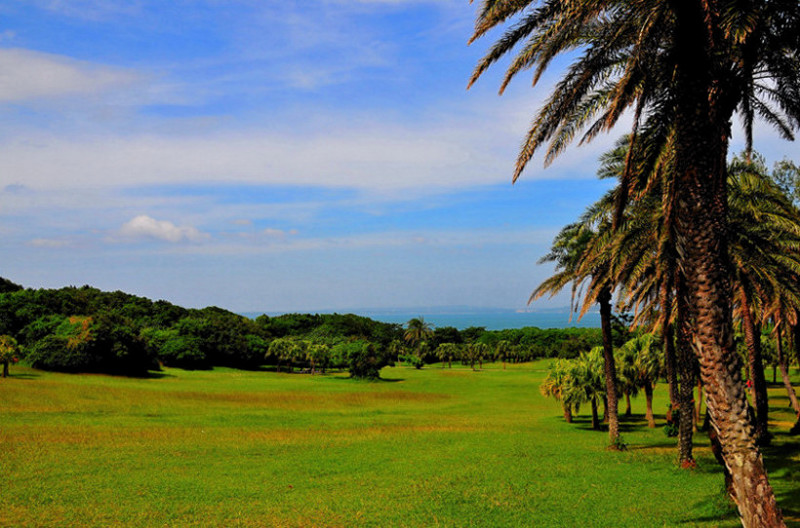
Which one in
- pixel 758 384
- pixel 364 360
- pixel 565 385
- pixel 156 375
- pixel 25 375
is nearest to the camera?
pixel 758 384

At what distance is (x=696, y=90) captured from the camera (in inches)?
→ 485

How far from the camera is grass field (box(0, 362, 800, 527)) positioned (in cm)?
1831

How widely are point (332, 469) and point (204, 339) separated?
83.8 m

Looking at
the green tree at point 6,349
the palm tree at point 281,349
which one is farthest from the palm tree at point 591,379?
the palm tree at point 281,349

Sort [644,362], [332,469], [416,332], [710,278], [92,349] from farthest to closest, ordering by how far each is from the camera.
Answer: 1. [416,332]
2. [92,349]
3. [644,362]
4. [332,469]
5. [710,278]

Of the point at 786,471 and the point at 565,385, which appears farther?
the point at 565,385

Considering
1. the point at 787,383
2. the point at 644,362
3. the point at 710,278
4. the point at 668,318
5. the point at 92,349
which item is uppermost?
the point at 710,278

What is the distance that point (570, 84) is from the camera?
1538 cm

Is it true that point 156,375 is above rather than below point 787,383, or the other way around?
below

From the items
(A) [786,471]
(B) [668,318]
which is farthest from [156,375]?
(A) [786,471]

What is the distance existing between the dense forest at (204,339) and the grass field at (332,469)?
72.7 feet

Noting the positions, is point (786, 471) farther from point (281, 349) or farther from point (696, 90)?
point (281, 349)

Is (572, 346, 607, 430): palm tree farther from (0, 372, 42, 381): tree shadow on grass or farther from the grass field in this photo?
(0, 372, 42, 381): tree shadow on grass

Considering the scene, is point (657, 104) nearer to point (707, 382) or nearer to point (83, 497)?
point (707, 382)
